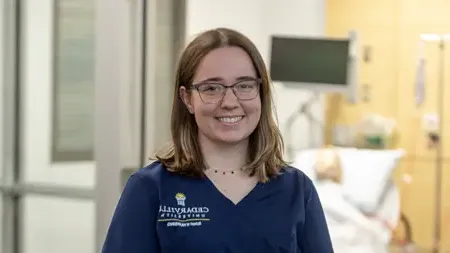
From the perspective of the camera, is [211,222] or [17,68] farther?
[17,68]

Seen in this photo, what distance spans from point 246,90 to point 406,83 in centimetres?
401

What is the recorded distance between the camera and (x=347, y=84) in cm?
428

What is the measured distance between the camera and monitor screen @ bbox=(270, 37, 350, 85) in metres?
4.12

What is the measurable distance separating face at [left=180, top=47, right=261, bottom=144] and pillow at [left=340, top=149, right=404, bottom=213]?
2785 mm

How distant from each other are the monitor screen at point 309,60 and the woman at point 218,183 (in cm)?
296

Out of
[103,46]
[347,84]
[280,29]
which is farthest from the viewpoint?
[280,29]

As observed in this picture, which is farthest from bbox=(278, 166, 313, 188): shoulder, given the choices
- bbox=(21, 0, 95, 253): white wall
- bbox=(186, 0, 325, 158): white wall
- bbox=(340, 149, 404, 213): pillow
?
bbox=(186, 0, 325, 158): white wall

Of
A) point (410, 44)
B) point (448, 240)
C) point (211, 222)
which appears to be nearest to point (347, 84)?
point (410, 44)

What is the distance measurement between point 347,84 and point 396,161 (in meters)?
0.58

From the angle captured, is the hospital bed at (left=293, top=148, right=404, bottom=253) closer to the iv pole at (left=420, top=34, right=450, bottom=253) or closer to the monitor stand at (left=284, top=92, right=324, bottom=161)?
the monitor stand at (left=284, top=92, right=324, bottom=161)

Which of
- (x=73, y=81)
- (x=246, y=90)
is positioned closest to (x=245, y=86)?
(x=246, y=90)

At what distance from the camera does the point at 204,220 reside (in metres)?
1.09

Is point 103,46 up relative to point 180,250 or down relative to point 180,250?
up

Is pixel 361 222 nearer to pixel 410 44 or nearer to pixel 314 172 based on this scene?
pixel 314 172
